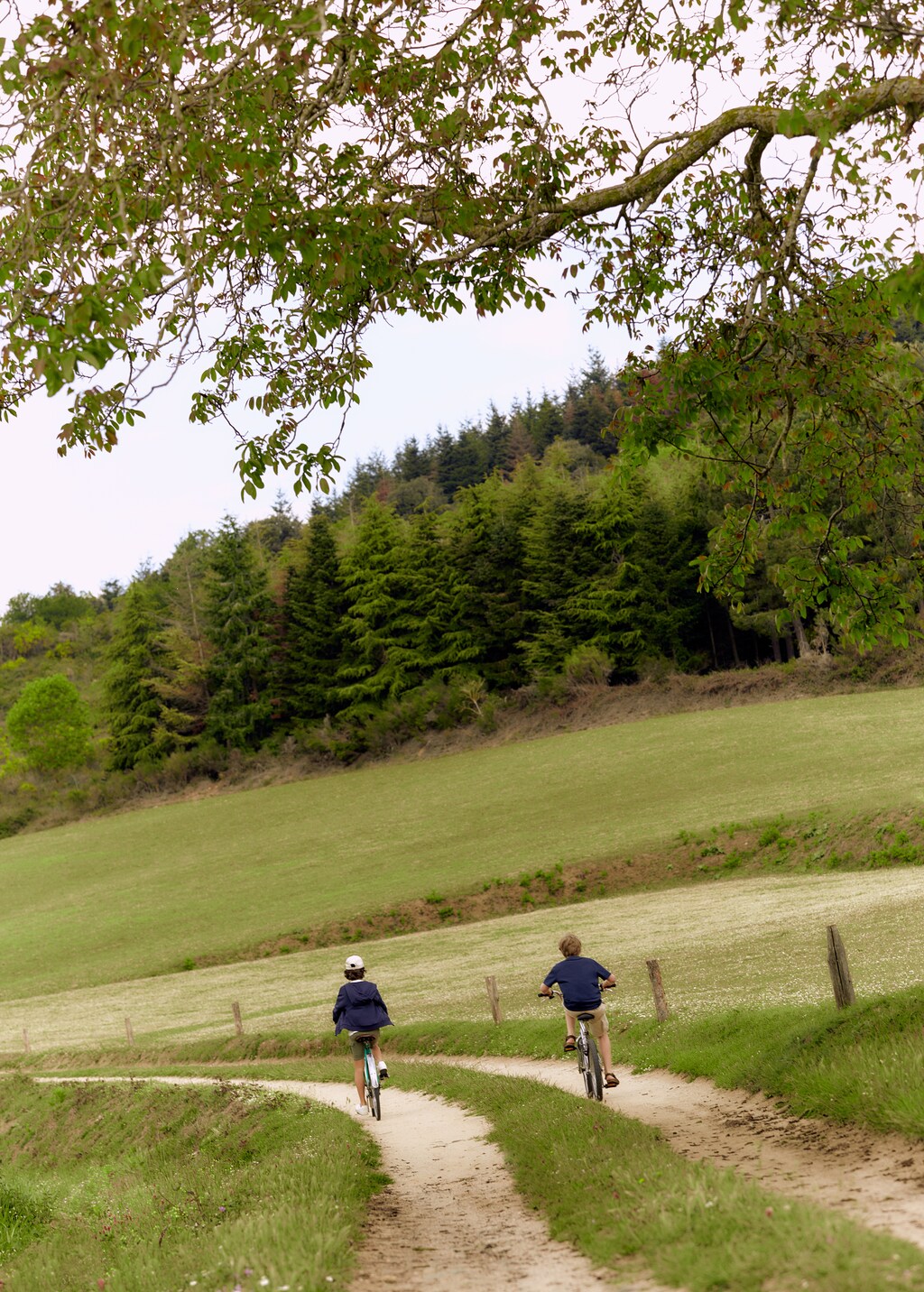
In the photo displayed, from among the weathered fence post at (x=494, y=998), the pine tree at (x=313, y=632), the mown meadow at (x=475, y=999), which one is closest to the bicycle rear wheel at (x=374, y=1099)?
the mown meadow at (x=475, y=999)

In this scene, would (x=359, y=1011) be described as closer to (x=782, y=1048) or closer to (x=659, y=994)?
(x=782, y=1048)

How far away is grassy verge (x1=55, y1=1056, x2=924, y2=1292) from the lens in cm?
525

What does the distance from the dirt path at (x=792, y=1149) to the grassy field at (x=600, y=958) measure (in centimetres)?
448

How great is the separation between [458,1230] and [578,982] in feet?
13.7

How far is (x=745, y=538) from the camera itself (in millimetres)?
12195

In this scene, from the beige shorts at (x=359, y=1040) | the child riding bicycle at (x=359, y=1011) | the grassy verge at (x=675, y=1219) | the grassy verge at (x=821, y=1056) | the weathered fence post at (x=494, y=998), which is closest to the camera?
the grassy verge at (x=675, y=1219)

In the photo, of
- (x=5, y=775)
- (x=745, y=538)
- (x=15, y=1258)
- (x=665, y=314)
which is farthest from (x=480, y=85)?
(x=5, y=775)

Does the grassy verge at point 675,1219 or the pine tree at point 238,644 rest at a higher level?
the pine tree at point 238,644

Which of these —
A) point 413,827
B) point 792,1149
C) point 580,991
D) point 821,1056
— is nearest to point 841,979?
point 821,1056

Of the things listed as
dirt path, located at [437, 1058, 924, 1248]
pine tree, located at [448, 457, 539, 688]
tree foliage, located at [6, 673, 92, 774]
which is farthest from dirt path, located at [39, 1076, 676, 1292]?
tree foliage, located at [6, 673, 92, 774]

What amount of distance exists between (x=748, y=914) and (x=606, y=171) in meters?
21.8

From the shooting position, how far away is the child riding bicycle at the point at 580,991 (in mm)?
11836

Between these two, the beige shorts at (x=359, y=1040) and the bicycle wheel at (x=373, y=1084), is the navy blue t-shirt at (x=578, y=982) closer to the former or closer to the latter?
the beige shorts at (x=359, y=1040)

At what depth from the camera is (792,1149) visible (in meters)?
8.66
